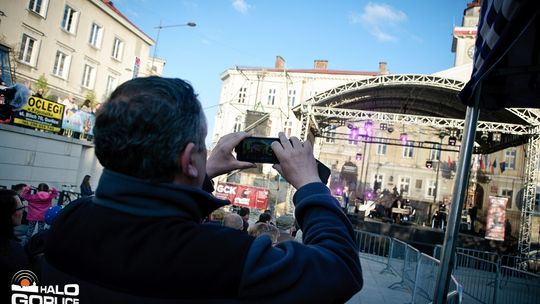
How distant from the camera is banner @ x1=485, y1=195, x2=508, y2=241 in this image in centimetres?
1666

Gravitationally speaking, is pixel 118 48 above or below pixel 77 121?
above

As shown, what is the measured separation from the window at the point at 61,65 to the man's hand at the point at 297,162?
29.1 meters

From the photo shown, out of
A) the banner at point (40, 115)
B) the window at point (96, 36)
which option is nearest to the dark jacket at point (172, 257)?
the banner at point (40, 115)

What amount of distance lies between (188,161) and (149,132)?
155mm

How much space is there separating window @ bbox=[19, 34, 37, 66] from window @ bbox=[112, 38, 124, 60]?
23.6ft

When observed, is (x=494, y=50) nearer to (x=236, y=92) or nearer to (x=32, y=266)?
(x=32, y=266)

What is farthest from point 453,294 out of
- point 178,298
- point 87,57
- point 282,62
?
point 282,62

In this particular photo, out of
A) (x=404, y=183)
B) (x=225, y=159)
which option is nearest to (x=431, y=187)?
(x=404, y=183)

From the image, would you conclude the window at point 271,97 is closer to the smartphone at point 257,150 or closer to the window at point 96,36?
the window at point 96,36

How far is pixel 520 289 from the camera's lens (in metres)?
8.60

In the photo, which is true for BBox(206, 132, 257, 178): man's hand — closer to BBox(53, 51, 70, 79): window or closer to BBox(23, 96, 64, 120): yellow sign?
BBox(23, 96, 64, 120): yellow sign

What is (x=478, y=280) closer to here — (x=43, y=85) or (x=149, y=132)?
(x=149, y=132)

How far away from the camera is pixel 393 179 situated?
42094 mm

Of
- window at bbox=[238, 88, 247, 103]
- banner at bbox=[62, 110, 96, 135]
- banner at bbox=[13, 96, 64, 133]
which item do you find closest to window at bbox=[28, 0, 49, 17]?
banner at bbox=[62, 110, 96, 135]
